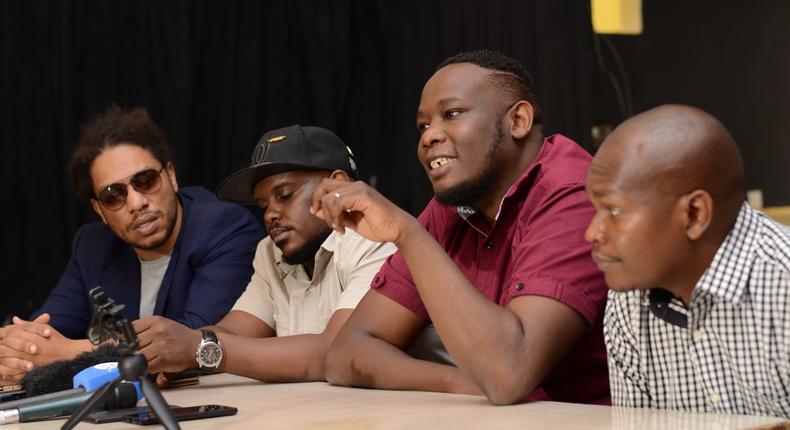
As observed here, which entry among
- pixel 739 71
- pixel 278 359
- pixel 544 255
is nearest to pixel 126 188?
pixel 278 359

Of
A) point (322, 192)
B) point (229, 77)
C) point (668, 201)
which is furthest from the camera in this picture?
point (229, 77)

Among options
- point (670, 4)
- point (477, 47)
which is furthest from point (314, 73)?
point (670, 4)

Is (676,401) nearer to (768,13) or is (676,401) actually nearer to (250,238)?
(250,238)

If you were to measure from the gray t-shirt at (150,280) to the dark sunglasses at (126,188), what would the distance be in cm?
25

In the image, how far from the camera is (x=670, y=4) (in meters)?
4.68

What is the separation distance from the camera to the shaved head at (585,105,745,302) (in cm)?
167

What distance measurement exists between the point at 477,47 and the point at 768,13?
58.4 inches

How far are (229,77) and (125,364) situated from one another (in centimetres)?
290

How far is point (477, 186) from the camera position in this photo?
2.27 meters

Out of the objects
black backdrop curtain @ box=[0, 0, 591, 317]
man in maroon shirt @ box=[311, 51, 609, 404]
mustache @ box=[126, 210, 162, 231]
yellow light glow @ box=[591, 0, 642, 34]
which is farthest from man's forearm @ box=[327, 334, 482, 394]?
yellow light glow @ box=[591, 0, 642, 34]

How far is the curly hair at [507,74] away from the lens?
2.33m

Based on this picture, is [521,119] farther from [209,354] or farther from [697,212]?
[209,354]

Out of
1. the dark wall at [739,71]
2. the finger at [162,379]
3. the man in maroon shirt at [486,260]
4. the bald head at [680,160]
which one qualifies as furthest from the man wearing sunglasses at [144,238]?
the dark wall at [739,71]

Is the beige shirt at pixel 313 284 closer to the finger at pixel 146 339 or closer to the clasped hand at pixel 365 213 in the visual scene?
the finger at pixel 146 339
